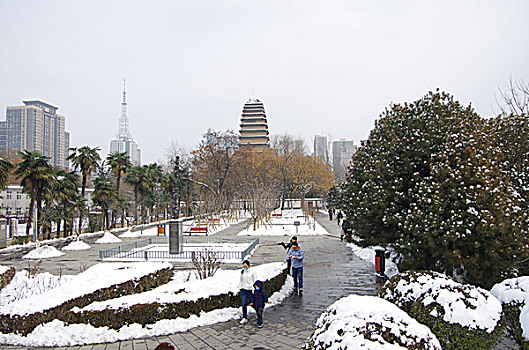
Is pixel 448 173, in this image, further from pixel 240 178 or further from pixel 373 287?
pixel 240 178

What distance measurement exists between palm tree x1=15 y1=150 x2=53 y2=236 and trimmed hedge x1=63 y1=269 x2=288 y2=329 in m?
20.2

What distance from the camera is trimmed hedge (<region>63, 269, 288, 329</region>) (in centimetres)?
760

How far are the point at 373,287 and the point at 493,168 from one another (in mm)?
4893

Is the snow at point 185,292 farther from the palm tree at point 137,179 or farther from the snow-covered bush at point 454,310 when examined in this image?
the palm tree at point 137,179

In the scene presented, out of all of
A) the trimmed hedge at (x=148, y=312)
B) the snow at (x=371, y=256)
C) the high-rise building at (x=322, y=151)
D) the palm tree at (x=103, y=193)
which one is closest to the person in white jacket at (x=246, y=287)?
the trimmed hedge at (x=148, y=312)

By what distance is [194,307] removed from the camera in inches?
333

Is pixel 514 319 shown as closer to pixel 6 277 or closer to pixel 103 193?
pixel 6 277

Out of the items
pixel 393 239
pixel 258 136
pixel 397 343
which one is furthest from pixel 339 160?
pixel 397 343

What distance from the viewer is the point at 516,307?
602 centimetres

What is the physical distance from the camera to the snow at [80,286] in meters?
7.65

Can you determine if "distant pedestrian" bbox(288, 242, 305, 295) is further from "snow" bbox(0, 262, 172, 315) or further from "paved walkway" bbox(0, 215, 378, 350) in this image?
"snow" bbox(0, 262, 172, 315)

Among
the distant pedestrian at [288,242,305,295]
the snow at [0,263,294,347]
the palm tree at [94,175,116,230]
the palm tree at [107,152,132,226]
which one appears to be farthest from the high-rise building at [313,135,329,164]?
the snow at [0,263,294,347]

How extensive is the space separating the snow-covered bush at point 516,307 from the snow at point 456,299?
1.50 ft

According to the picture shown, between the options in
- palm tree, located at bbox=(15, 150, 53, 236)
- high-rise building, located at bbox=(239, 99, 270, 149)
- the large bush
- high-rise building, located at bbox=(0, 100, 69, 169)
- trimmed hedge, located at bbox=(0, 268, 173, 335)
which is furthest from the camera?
high-rise building, located at bbox=(0, 100, 69, 169)
